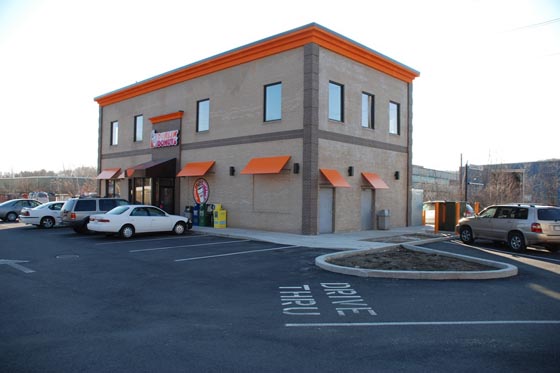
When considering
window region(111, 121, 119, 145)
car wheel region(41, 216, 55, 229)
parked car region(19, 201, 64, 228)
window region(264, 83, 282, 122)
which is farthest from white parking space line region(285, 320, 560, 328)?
window region(111, 121, 119, 145)

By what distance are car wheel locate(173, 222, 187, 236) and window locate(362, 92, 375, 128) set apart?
10.3 m

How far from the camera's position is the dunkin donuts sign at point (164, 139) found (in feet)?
86.6

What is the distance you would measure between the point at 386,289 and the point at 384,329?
107 inches

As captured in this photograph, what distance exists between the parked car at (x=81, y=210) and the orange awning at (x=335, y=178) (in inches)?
423

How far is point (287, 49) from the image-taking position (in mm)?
20078

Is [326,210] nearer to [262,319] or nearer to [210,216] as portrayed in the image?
[210,216]

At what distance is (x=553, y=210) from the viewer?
15.0m

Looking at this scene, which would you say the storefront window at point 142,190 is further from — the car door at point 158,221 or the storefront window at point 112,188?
the car door at point 158,221

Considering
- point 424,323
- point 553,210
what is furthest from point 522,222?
point 424,323

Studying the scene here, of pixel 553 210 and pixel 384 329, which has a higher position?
pixel 553 210

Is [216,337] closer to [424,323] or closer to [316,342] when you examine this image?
[316,342]

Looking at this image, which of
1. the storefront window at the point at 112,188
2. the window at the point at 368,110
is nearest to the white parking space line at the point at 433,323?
the window at the point at 368,110

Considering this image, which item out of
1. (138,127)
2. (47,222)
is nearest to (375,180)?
(138,127)

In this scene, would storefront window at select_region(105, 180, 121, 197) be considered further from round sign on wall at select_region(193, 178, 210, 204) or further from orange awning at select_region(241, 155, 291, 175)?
orange awning at select_region(241, 155, 291, 175)
